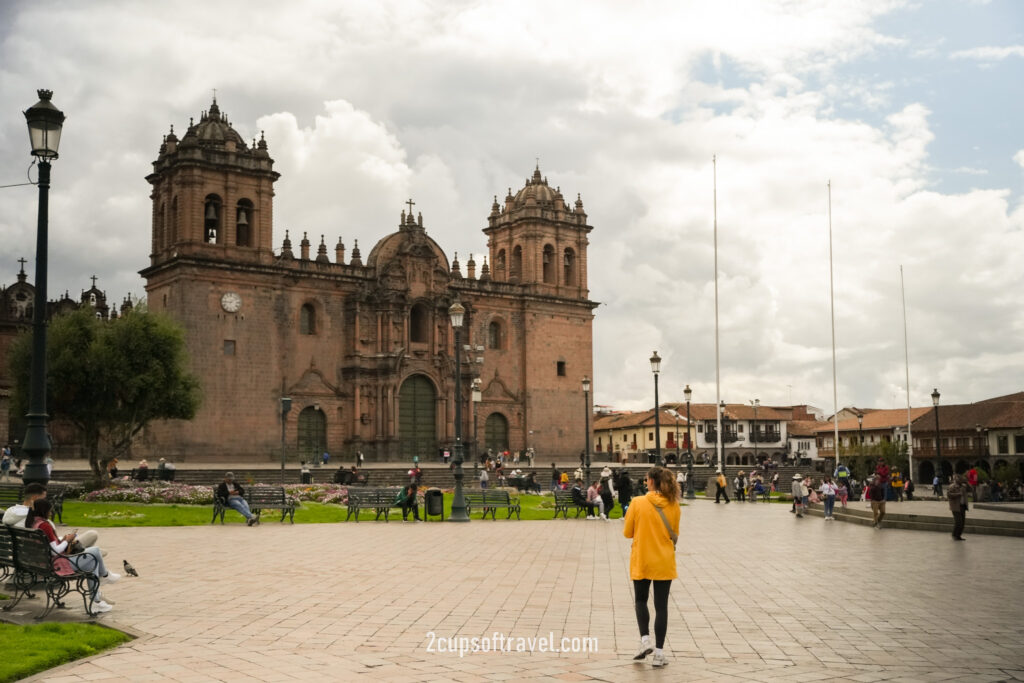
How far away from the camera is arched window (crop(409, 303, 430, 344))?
179ft

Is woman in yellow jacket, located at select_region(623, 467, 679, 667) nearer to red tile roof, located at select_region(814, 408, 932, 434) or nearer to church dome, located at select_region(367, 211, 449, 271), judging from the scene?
church dome, located at select_region(367, 211, 449, 271)

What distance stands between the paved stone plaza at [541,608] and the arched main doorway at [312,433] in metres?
31.0

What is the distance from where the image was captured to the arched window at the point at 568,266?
61344 mm

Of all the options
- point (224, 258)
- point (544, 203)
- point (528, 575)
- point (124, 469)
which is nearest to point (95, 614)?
point (528, 575)

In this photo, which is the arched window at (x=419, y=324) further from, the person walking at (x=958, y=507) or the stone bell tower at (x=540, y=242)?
the person walking at (x=958, y=507)

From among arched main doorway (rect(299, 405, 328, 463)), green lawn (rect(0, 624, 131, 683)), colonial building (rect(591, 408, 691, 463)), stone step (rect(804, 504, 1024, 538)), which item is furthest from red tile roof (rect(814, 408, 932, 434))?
green lawn (rect(0, 624, 131, 683))

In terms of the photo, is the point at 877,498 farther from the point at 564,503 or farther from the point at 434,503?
the point at 434,503

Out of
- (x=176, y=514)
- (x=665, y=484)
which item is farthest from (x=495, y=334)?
(x=665, y=484)

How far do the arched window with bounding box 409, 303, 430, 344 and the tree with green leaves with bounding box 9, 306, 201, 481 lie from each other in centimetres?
2115

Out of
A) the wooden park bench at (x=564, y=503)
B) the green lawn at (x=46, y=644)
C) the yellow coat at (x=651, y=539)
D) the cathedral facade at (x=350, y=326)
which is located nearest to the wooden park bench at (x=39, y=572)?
the green lawn at (x=46, y=644)

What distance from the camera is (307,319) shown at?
170 ft

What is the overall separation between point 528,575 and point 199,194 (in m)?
38.5

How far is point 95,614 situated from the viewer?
983cm

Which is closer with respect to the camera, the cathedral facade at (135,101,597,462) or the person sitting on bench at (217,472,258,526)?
the person sitting on bench at (217,472,258,526)
